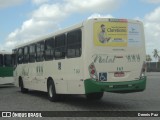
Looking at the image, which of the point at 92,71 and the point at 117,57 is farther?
the point at 117,57

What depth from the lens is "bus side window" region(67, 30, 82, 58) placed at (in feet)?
47.5

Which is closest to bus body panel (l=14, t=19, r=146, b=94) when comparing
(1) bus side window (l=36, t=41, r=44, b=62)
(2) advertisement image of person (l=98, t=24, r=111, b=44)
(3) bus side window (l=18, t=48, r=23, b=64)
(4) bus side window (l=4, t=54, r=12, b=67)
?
(2) advertisement image of person (l=98, t=24, r=111, b=44)

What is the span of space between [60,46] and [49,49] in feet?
5.12

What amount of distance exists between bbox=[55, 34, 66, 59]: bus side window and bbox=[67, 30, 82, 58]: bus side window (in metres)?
0.57

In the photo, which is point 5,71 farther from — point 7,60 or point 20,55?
point 20,55

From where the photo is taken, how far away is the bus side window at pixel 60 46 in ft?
52.5

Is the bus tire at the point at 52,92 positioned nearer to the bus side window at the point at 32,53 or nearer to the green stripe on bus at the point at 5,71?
the bus side window at the point at 32,53

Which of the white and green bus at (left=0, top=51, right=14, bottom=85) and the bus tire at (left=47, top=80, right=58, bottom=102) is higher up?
the white and green bus at (left=0, top=51, right=14, bottom=85)

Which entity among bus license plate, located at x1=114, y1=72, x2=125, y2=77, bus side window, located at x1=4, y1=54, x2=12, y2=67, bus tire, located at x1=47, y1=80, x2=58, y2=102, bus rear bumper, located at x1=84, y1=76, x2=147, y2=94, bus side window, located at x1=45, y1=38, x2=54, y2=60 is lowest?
bus tire, located at x1=47, y1=80, x2=58, y2=102

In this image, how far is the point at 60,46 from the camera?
53.5 feet

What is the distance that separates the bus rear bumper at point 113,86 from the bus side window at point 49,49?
13.3 ft

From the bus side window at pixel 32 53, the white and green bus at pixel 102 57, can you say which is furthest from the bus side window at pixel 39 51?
the white and green bus at pixel 102 57

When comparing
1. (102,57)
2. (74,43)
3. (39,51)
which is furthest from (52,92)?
(102,57)

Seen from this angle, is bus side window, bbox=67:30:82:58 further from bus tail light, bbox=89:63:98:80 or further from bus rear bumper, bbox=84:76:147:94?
bus rear bumper, bbox=84:76:147:94
